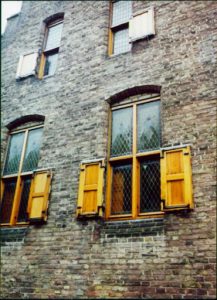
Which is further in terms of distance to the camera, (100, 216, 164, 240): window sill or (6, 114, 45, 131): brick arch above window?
(6, 114, 45, 131): brick arch above window

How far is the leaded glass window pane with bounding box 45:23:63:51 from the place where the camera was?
28.0 ft

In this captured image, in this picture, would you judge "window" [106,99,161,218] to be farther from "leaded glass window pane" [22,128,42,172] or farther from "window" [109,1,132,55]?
"leaded glass window pane" [22,128,42,172]

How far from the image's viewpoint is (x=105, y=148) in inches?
244

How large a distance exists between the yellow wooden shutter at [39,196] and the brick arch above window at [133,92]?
1909 mm

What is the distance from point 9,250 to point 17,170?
176 centimetres

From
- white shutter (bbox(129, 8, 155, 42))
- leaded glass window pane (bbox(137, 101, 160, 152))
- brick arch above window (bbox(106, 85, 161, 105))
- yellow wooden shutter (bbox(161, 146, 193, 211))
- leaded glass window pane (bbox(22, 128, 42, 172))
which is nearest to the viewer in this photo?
yellow wooden shutter (bbox(161, 146, 193, 211))

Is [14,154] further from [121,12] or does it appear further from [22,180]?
[121,12]

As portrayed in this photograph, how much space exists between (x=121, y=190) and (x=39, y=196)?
5.21 ft

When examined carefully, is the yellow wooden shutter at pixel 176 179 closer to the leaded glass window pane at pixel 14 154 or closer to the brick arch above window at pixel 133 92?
the brick arch above window at pixel 133 92

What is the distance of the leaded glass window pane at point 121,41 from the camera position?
7.33 m

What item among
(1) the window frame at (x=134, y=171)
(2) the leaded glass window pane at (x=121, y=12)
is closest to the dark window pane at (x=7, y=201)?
(1) the window frame at (x=134, y=171)

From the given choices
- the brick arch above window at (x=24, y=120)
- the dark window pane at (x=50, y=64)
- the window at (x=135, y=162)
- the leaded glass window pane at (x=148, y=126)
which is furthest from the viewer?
the dark window pane at (x=50, y=64)

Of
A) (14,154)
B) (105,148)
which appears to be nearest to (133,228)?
(105,148)

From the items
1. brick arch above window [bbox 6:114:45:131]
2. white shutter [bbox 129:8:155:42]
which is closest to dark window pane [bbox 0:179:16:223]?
brick arch above window [bbox 6:114:45:131]
